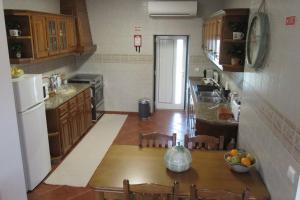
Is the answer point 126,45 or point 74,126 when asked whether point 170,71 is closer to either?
point 126,45

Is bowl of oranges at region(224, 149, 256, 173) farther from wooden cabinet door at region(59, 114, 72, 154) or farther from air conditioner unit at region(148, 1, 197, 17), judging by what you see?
air conditioner unit at region(148, 1, 197, 17)

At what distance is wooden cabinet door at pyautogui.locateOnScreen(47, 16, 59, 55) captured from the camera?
4.37 meters

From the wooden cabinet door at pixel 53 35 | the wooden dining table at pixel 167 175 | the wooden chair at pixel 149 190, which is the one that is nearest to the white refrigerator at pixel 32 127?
the wooden cabinet door at pixel 53 35

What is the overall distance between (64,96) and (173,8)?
300cm

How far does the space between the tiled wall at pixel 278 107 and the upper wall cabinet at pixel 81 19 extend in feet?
13.4

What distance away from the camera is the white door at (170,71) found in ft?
21.4

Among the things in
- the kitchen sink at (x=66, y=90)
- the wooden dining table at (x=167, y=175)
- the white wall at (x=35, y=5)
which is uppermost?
the white wall at (x=35, y=5)

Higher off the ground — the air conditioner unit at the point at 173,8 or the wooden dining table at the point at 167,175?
the air conditioner unit at the point at 173,8

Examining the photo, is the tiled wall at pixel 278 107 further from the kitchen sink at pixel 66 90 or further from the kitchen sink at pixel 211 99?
the kitchen sink at pixel 66 90

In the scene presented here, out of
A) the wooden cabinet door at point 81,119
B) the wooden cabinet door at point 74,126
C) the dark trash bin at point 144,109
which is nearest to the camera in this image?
the wooden cabinet door at point 74,126

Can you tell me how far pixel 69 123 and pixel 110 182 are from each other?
260 centimetres

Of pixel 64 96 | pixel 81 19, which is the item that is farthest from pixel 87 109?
pixel 81 19

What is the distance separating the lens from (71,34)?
5.33m

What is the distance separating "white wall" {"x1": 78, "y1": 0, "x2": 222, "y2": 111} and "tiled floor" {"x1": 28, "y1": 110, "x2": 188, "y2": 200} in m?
0.65
